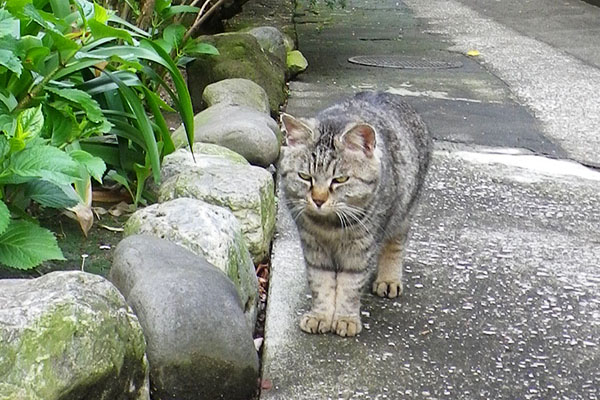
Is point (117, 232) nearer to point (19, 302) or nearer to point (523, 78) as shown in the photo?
point (19, 302)

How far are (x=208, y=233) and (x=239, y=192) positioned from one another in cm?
56

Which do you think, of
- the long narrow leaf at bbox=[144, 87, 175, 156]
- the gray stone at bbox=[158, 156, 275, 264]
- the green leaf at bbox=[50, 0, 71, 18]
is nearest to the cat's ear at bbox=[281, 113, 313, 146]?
the gray stone at bbox=[158, 156, 275, 264]

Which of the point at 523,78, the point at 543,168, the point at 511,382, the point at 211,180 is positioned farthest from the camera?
the point at 523,78

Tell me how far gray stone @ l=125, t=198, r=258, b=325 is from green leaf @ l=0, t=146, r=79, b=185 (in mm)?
535

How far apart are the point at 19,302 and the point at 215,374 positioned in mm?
714

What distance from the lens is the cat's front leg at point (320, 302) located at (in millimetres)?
3398

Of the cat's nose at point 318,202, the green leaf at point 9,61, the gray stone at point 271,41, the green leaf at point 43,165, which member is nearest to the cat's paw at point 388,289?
the cat's nose at point 318,202

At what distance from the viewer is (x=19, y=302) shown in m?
2.32

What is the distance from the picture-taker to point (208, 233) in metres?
3.39

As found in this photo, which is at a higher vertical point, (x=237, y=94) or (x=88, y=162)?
(x=88, y=162)

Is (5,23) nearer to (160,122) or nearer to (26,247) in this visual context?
(26,247)

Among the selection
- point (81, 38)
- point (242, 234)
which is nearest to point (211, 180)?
point (242, 234)

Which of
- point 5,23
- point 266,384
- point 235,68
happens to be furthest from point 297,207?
point 235,68

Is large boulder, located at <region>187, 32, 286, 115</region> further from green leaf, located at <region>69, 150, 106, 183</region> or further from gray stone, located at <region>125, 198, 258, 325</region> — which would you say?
green leaf, located at <region>69, 150, 106, 183</region>
